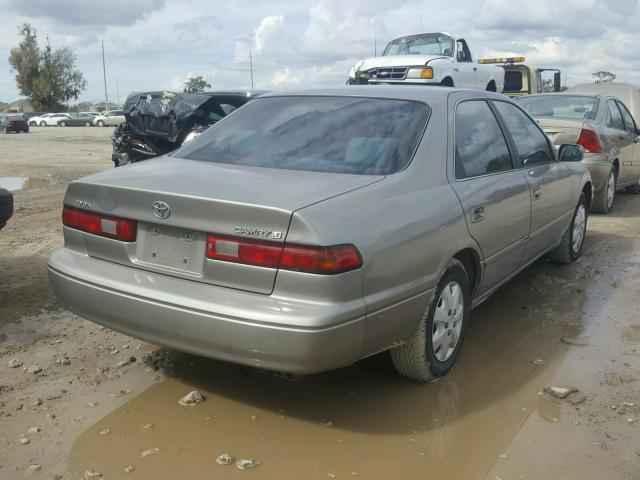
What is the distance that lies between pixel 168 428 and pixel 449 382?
1.55 m

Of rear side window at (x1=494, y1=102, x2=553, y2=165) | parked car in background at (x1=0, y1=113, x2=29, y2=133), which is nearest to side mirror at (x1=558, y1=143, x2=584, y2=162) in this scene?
rear side window at (x1=494, y1=102, x2=553, y2=165)

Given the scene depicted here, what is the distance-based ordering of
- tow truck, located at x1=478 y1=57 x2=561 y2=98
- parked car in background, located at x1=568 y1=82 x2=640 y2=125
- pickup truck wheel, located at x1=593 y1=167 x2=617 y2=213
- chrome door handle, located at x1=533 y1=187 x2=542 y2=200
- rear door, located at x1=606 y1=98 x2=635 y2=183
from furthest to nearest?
1. tow truck, located at x1=478 y1=57 x2=561 y2=98
2. parked car in background, located at x1=568 y1=82 x2=640 y2=125
3. rear door, located at x1=606 y1=98 x2=635 y2=183
4. pickup truck wheel, located at x1=593 y1=167 x2=617 y2=213
5. chrome door handle, located at x1=533 y1=187 x2=542 y2=200

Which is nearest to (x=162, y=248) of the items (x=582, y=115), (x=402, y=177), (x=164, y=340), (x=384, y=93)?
(x=164, y=340)

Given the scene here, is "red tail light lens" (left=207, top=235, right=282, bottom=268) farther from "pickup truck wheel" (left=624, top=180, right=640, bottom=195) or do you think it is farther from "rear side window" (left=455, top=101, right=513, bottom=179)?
"pickup truck wheel" (left=624, top=180, right=640, bottom=195)

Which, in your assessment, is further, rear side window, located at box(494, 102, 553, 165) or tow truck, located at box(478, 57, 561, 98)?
tow truck, located at box(478, 57, 561, 98)

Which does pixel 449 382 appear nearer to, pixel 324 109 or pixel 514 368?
pixel 514 368

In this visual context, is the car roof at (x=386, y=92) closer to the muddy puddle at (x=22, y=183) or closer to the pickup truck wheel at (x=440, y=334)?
the pickup truck wheel at (x=440, y=334)

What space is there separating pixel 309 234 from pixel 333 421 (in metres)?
1.05

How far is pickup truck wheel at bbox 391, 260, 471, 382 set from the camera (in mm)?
3406

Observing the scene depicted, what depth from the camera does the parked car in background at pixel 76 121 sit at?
55.9m

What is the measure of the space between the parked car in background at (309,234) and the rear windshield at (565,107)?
533 centimetres

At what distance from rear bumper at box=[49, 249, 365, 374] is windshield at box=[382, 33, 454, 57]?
12548mm

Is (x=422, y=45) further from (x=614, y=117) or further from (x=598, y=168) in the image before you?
(x=598, y=168)

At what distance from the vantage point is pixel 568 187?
18.1 ft
